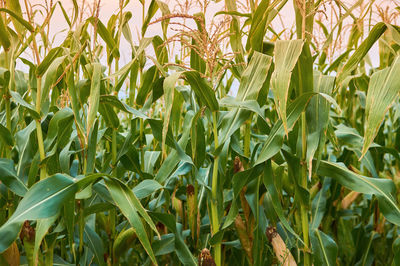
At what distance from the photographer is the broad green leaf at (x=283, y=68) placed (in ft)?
4.10

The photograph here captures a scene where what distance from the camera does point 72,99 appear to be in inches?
57.2

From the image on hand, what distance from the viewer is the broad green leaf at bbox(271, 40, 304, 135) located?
1.25 m

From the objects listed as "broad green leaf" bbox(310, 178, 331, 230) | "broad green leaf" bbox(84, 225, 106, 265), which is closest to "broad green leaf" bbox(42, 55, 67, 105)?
"broad green leaf" bbox(84, 225, 106, 265)

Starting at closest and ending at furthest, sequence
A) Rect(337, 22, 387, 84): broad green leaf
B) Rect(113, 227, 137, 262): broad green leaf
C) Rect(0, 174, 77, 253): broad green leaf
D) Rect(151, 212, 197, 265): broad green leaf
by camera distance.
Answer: Rect(0, 174, 77, 253): broad green leaf, Rect(337, 22, 387, 84): broad green leaf, Rect(151, 212, 197, 265): broad green leaf, Rect(113, 227, 137, 262): broad green leaf

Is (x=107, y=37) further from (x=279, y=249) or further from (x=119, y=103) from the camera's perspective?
(x=279, y=249)

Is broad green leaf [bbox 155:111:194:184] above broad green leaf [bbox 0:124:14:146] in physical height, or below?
below

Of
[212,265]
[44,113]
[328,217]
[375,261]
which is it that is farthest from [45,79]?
[375,261]

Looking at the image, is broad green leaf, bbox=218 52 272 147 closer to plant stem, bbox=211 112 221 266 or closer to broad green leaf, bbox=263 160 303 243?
plant stem, bbox=211 112 221 266

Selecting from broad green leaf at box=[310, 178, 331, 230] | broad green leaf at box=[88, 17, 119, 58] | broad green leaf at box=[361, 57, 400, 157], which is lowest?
broad green leaf at box=[310, 178, 331, 230]

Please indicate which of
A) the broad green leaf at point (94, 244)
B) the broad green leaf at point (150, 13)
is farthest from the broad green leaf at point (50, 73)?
Answer: the broad green leaf at point (94, 244)

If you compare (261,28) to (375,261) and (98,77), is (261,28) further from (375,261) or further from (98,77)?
(375,261)

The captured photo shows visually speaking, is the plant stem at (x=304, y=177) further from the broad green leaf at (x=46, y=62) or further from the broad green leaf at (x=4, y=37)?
the broad green leaf at (x=4, y=37)

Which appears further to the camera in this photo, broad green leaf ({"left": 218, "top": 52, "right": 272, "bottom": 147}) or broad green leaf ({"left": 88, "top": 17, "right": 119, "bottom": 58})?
broad green leaf ({"left": 88, "top": 17, "right": 119, "bottom": 58})

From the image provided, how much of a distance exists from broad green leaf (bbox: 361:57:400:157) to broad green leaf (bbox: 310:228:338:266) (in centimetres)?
53
